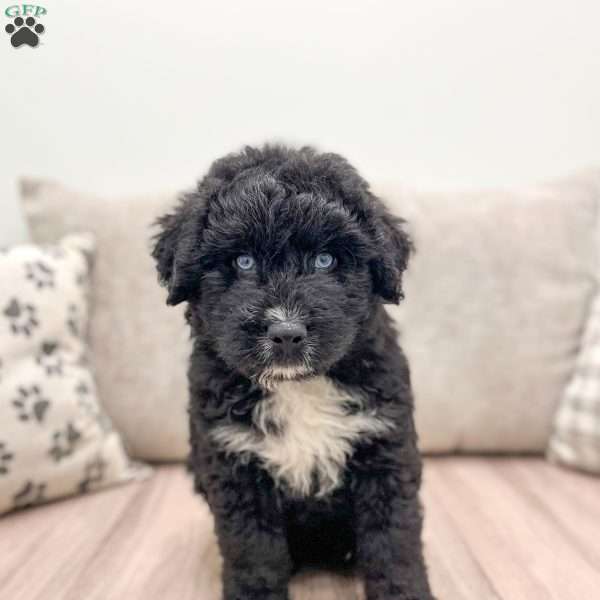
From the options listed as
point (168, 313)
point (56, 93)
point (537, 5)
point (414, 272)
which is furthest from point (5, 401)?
point (537, 5)

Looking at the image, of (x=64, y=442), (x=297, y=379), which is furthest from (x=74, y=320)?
(x=297, y=379)

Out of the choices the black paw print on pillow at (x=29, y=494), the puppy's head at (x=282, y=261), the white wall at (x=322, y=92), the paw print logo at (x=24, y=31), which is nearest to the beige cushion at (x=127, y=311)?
the white wall at (x=322, y=92)

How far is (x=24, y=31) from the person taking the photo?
2471mm

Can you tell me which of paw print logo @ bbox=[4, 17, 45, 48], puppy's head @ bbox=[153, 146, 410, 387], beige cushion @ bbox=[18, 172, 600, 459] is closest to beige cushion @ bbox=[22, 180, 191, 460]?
beige cushion @ bbox=[18, 172, 600, 459]

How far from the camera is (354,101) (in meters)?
3.08

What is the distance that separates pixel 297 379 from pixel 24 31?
180 cm

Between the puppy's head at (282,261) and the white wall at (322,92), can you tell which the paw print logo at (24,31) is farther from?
the puppy's head at (282,261)

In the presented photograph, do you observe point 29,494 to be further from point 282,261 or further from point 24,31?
point 24,31

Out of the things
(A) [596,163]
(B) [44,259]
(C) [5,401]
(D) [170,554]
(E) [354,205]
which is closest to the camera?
(E) [354,205]

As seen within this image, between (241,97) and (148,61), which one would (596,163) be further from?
(148,61)

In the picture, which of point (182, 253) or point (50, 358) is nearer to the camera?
point (182, 253)

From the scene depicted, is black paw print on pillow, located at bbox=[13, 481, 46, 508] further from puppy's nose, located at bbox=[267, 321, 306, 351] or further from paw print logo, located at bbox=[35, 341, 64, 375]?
puppy's nose, located at bbox=[267, 321, 306, 351]

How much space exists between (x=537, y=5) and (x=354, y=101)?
90cm

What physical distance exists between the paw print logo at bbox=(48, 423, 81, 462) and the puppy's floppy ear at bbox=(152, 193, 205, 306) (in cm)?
114
